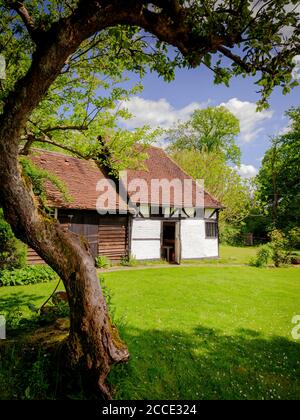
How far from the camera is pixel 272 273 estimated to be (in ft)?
49.0

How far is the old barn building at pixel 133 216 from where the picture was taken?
1412cm

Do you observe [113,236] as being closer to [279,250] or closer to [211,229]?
[211,229]

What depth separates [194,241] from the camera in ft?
60.3

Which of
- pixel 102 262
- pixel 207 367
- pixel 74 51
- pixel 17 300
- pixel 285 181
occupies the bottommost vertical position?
pixel 207 367

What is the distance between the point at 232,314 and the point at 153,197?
404 inches

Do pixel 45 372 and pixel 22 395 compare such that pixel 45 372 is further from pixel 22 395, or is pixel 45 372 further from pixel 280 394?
pixel 280 394

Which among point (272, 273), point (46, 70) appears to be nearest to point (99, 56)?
point (46, 70)

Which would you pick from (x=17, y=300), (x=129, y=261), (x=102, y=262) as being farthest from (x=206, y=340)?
(x=129, y=261)

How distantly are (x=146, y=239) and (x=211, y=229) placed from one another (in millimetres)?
5383

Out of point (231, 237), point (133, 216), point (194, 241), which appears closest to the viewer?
point (133, 216)

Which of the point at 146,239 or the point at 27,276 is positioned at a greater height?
the point at 146,239

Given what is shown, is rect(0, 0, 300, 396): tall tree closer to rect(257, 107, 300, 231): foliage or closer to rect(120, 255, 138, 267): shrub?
rect(120, 255, 138, 267): shrub

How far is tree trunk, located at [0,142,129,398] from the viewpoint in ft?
11.1

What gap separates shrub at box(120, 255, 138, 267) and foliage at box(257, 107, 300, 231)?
69.0 ft
